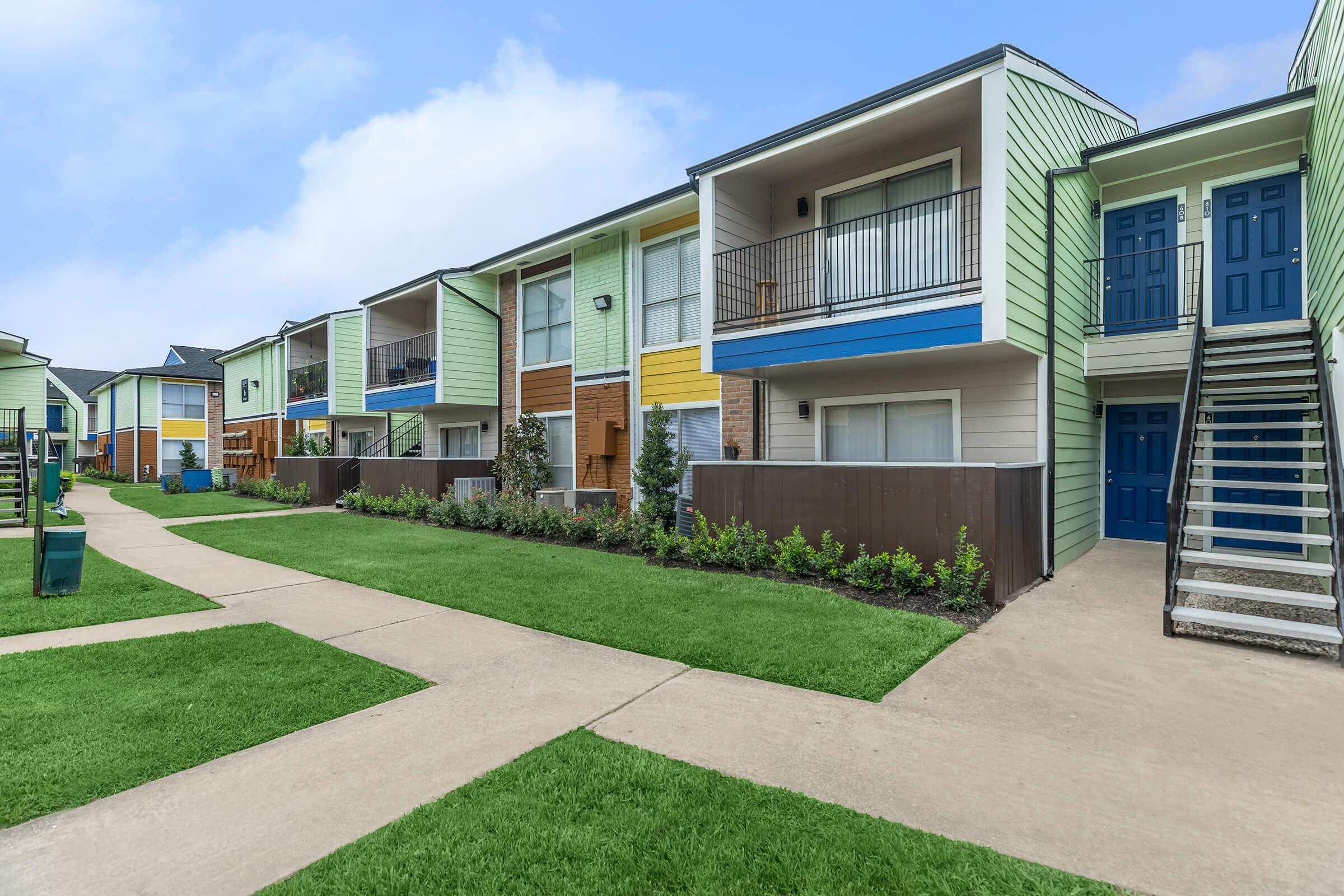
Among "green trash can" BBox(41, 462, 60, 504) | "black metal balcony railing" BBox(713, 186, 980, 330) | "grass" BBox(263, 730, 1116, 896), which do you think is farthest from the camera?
"green trash can" BBox(41, 462, 60, 504)

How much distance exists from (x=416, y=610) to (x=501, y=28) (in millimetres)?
13450

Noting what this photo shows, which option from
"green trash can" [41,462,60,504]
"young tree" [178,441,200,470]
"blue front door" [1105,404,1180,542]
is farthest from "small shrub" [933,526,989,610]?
"young tree" [178,441,200,470]

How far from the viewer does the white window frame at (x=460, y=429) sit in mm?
15922

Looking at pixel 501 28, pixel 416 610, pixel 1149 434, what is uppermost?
pixel 501 28

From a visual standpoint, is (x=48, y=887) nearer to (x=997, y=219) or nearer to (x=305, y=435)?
(x=997, y=219)

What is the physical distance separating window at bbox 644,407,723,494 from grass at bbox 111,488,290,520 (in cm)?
1192

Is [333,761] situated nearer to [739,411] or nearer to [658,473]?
[658,473]

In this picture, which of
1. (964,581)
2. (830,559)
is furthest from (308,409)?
(964,581)

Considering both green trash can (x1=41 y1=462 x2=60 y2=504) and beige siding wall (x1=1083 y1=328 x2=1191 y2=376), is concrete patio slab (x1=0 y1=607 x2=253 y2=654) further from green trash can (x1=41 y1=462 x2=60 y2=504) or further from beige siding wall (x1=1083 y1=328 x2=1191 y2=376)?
green trash can (x1=41 y1=462 x2=60 y2=504)

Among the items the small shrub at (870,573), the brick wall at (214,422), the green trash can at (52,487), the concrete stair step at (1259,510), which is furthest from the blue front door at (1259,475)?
the brick wall at (214,422)

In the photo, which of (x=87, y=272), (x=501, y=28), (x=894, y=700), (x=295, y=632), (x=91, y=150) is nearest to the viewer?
→ (x=894, y=700)

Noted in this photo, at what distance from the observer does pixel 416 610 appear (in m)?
6.36

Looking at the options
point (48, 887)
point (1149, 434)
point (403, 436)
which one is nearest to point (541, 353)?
point (403, 436)

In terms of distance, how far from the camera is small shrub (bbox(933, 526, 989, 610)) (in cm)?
627
